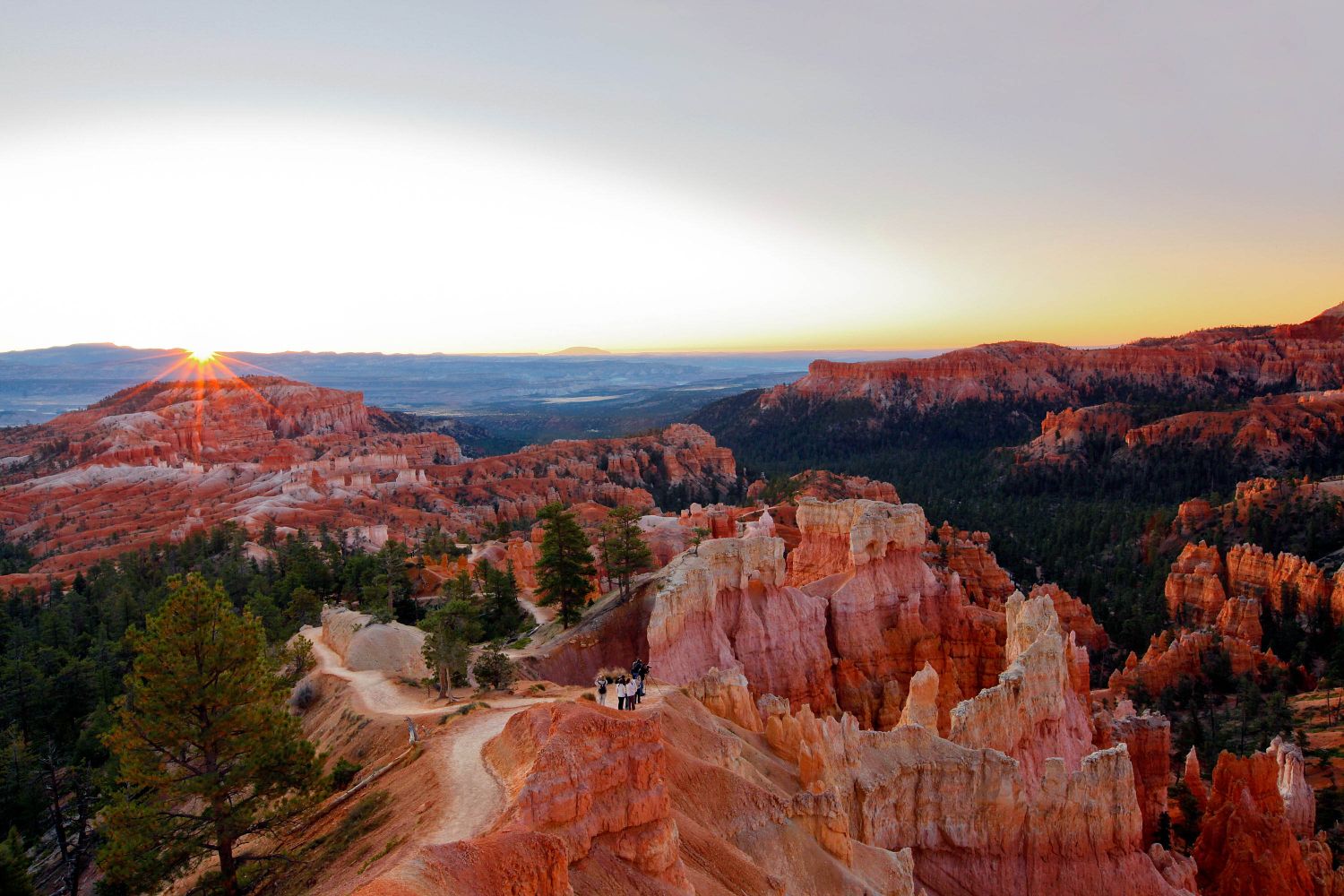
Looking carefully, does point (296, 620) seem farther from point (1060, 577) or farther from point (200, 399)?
point (200, 399)

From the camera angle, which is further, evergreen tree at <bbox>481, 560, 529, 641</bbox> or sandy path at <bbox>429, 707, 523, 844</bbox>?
evergreen tree at <bbox>481, 560, 529, 641</bbox>

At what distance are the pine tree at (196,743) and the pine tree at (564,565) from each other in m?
17.9

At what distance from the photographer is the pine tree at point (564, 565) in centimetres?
3425

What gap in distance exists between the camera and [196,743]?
50.3 feet

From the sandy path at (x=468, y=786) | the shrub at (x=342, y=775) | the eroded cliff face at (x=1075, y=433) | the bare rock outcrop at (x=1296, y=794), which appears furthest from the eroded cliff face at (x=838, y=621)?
the eroded cliff face at (x=1075, y=433)

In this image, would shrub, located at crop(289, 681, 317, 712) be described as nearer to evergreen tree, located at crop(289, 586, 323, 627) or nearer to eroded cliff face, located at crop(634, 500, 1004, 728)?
eroded cliff face, located at crop(634, 500, 1004, 728)

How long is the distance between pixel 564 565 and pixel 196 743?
19.5 m

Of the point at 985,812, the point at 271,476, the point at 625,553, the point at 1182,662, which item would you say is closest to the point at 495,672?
the point at 625,553

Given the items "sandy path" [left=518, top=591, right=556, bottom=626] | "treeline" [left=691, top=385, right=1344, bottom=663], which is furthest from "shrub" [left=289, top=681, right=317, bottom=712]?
"treeline" [left=691, top=385, right=1344, bottom=663]

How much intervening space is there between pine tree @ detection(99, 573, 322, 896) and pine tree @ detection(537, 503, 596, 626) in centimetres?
1792

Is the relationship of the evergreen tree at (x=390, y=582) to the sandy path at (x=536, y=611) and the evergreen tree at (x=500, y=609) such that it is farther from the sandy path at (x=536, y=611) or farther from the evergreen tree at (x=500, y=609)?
the sandy path at (x=536, y=611)

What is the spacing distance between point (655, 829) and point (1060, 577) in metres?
65.9

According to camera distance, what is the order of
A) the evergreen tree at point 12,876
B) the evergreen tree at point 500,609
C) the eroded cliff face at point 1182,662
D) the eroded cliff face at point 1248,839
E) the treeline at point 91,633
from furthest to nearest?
the eroded cliff face at point 1182,662 → the evergreen tree at point 500,609 → the treeline at point 91,633 → the eroded cliff face at point 1248,839 → the evergreen tree at point 12,876

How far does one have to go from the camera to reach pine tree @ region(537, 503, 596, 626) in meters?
34.2
